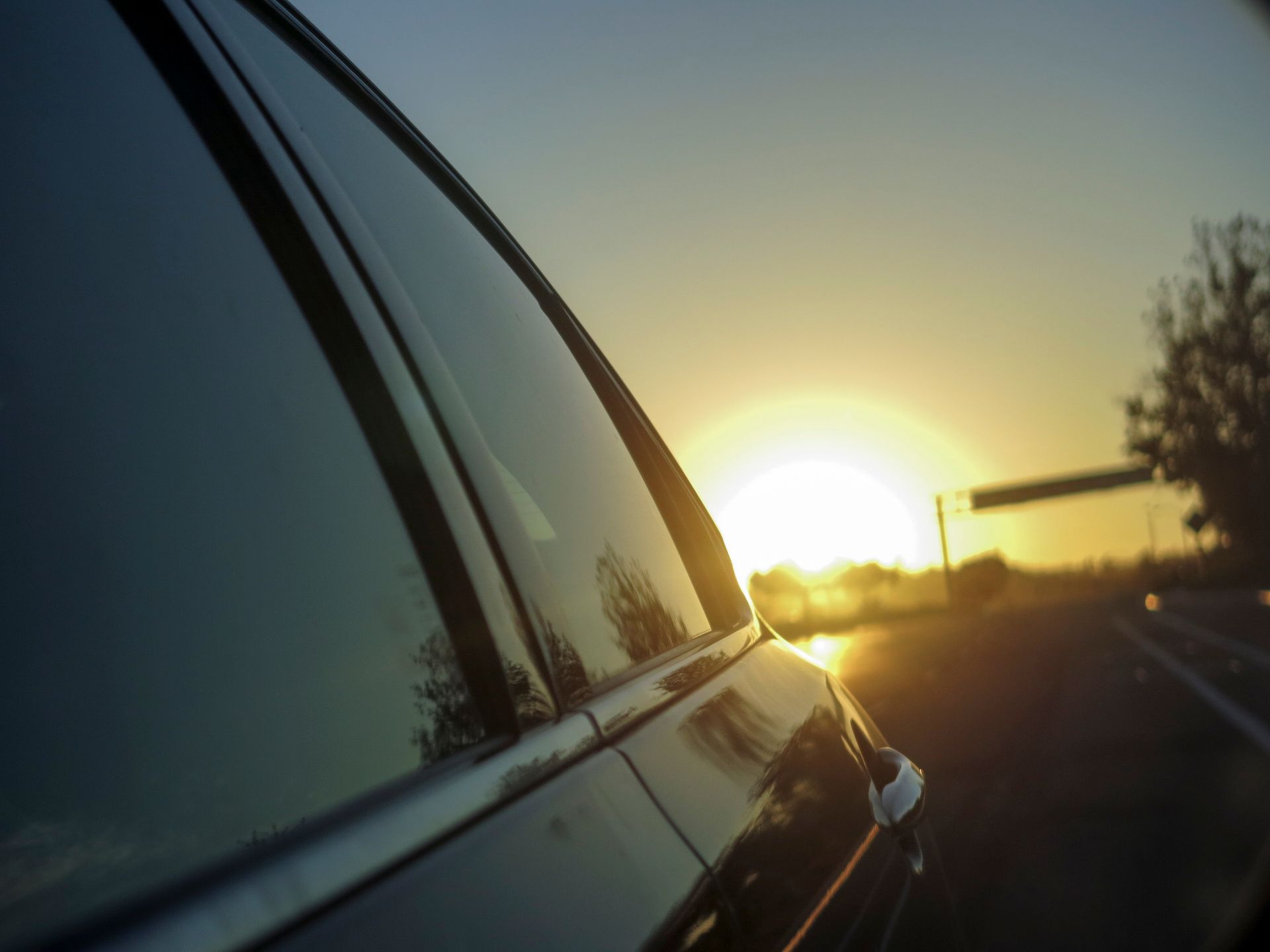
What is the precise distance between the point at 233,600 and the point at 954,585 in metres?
66.7

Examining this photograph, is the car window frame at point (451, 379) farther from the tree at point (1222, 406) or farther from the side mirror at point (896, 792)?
the tree at point (1222, 406)

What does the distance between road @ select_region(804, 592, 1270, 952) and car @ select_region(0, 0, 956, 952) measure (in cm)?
337

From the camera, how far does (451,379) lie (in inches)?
52.4

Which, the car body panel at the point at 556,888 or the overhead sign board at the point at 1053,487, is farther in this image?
the overhead sign board at the point at 1053,487

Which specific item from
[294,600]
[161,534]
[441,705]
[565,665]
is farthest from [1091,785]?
[161,534]

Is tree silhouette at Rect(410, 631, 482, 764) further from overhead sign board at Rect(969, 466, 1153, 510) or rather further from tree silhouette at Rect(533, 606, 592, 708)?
overhead sign board at Rect(969, 466, 1153, 510)

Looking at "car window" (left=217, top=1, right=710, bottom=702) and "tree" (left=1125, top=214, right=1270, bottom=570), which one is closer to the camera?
"car window" (left=217, top=1, right=710, bottom=702)

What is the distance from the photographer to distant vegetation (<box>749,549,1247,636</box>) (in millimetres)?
46094

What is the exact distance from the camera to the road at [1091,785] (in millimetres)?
4988

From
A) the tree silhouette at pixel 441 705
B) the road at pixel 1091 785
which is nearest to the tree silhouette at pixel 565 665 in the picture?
the tree silhouette at pixel 441 705

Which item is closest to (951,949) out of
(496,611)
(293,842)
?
(496,611)

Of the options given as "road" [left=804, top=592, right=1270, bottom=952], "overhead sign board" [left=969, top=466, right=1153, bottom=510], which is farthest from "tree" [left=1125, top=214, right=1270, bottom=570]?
"road" [left=804, top=592, right=1270, bottom=952]

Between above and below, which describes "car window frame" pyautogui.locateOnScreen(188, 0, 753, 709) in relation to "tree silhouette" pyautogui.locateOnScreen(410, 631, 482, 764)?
above

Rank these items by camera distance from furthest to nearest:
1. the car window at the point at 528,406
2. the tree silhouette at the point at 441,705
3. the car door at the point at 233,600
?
1. the car window at the point at 528,406
2. the tree silhouette at the point at 441,705
3. the car door at the point at 233,600
